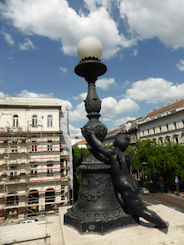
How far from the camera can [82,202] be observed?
13.1 feet

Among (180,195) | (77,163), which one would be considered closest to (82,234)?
(77,163)

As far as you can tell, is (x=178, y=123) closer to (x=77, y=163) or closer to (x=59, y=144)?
(x=59, y=144)

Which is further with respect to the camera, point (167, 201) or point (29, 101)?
point (29, 101)

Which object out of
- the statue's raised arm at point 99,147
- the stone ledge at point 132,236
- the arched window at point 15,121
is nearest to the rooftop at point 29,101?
the arched window at point 15,121

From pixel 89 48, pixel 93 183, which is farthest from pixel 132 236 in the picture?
pixel 89 48

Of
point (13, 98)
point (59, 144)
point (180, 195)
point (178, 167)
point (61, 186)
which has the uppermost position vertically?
point (13, 98)

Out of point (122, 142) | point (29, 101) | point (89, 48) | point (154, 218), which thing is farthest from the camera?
point (29, 101)

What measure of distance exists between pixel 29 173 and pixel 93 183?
16.5 m

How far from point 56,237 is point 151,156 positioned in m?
22.3

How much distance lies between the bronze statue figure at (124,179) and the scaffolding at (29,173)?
1417cm

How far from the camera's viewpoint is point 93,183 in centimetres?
401

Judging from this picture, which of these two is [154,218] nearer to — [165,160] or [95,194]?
[95,194]

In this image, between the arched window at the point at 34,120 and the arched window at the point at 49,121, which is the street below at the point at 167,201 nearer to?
the arched window at the point at 49,121

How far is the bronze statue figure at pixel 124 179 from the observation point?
3559 millimetres
